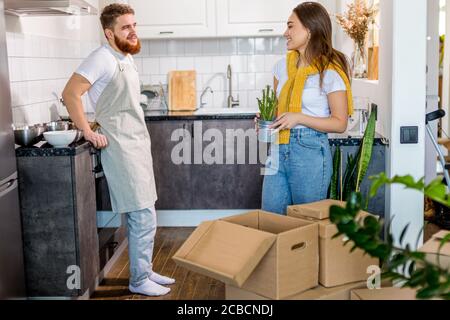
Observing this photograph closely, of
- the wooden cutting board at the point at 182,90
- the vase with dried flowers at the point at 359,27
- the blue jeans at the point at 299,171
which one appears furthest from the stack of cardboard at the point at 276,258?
the wooden cutting board at the point at 182,90

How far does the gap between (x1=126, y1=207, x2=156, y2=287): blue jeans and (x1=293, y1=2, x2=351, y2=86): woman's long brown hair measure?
1304mm

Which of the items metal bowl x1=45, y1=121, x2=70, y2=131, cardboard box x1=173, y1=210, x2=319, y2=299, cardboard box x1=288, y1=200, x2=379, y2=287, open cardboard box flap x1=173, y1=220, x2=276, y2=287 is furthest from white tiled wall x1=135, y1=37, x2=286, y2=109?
open cardboard box flap x1=173, y1=220, x2=276, y2=287

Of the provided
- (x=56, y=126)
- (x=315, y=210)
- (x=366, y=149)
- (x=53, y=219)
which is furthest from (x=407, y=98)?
(x=56, y=126)

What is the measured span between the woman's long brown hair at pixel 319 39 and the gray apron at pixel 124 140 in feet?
3.36

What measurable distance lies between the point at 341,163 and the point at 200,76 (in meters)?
2.63

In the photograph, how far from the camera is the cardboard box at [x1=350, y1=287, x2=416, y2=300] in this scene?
200 centimetres

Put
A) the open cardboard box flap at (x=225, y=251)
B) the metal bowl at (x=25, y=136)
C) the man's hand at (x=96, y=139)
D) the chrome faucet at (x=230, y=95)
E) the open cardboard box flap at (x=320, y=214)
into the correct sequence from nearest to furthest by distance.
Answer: the open cardboard box flap at (x=225, y=251)
the open cardboard box flap at (x=320, y=214)
the metal bowl at (x=25, y=136)
the man's hand at (x=96, y=139)
the chrome faucet at (x=230, y=95)

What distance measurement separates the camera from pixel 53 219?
120 inches

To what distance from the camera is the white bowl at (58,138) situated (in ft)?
9.98

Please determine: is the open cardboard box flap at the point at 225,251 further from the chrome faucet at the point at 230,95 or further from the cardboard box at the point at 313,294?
the chrome faucet at the point at 230,95

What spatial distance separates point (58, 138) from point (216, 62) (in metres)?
2.74

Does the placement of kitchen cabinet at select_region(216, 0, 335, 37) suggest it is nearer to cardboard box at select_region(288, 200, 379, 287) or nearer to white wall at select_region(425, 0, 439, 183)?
white wall at select_region(425, 0, 439, 183)

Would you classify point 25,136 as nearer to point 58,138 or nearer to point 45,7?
point 58,138

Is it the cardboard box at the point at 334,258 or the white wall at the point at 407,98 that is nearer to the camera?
the cardboard box at the point at 334,258
